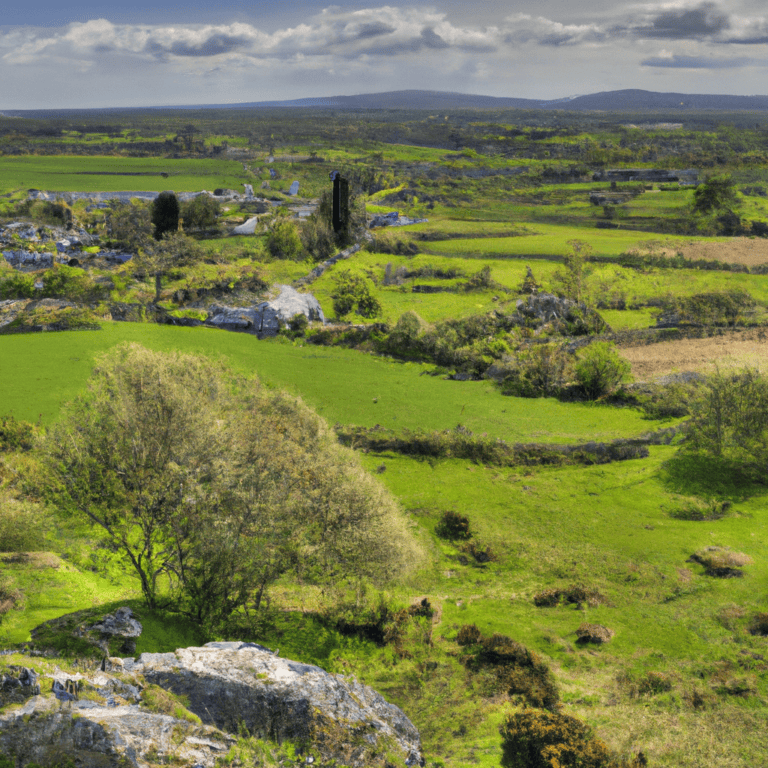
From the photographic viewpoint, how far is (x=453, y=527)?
33.8 m

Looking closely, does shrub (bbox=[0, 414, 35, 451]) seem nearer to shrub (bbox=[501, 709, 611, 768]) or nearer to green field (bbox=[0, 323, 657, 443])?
green field (bbox=[0, 323, 657, 443])

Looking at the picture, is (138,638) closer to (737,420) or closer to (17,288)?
(737,420)

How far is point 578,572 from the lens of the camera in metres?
30.8

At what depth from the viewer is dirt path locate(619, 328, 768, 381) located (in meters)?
56.8

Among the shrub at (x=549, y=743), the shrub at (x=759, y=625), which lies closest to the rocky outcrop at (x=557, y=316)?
the shrub at (x=759, y=625)

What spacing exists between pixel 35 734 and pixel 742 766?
20090 mm

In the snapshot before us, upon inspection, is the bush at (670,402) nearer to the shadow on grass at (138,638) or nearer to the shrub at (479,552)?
the shrub at (479,552)

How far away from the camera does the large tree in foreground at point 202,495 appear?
2181 centimetres

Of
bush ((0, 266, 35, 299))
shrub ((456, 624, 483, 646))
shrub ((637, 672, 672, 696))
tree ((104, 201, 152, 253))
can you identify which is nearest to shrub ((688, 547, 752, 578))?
shrub ((637, 672, 672, 696))

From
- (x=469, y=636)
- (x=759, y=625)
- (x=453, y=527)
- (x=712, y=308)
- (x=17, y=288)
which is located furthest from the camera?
(x=712, y=308)

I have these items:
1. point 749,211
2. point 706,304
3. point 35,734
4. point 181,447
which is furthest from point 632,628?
point 749,211

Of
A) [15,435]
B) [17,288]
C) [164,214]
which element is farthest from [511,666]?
[164,214]

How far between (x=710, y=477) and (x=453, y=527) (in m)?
17.9

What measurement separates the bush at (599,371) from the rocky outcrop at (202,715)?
3595cm
